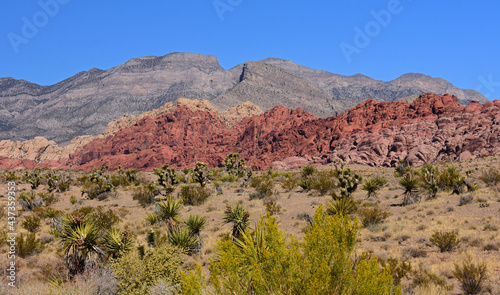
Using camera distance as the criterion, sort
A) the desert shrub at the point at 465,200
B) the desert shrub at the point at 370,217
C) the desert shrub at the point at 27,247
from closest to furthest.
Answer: the desert shrub at the point at 27,247
the desert shrub at the point at 370,217
the desert shrub at the point at 465,200

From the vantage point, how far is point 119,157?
340 ft

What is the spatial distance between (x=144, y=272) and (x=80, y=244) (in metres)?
3.09

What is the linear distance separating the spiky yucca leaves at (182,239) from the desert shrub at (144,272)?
397cm

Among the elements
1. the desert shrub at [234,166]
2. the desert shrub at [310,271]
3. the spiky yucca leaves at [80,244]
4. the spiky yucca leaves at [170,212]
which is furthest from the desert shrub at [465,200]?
the desert shrub at [234,166]

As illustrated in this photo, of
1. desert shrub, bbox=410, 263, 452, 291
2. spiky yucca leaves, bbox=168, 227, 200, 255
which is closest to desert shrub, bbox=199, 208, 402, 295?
desert shrub, bbox=410, 263, 452, 291

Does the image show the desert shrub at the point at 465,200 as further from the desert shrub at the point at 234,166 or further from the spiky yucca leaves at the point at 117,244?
the desert shrub at the point at 234,166

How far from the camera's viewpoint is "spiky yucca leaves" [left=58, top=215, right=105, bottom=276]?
9.65m

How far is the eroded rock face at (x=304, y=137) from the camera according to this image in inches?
2441

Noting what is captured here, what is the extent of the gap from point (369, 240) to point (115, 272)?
1040 centimetres

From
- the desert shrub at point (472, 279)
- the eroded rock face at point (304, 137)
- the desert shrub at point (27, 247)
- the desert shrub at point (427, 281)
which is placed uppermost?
the eroded rock face at point (304, 137)

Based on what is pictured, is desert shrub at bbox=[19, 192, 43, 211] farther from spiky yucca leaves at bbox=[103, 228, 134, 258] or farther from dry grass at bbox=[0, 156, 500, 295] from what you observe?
spiky yucca leaves at bbox=[103, 228, 134, 258]

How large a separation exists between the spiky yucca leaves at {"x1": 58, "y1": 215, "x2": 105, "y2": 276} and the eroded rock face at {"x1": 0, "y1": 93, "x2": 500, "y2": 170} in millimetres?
61074

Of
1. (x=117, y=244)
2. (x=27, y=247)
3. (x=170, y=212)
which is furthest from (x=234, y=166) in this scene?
(x=117, y=244)

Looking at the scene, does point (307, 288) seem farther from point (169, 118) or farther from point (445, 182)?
point (169, 118)
